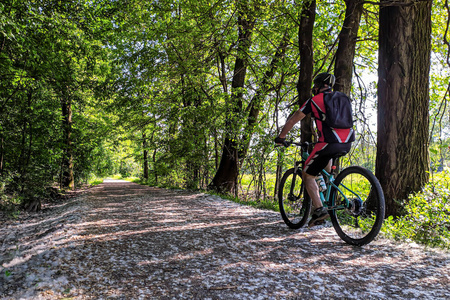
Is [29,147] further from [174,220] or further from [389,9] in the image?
[389,9]

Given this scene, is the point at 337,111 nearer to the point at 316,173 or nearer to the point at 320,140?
the point at 320,140

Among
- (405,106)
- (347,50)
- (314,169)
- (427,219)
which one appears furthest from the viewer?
(347,50)

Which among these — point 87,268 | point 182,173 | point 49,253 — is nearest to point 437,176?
point 87,268

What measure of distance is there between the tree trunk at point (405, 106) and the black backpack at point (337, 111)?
2.27 m

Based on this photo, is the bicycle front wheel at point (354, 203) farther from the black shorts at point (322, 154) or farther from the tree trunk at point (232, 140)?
the tree trunk at point (232, 140)

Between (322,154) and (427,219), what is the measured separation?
201 cm

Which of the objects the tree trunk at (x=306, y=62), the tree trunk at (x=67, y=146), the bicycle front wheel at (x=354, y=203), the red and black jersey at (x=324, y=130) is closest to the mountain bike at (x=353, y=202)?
the bicycle front wheel at (x=354, y=203)

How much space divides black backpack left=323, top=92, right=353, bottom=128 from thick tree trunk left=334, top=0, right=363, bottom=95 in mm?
2240

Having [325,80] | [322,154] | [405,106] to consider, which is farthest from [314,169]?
[405,106]

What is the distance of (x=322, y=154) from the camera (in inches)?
131

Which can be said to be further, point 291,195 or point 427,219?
point 291,195

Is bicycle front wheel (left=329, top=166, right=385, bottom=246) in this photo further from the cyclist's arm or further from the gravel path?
the cyclist's arm

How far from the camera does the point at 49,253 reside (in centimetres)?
288

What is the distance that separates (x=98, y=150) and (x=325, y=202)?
20322 mm
